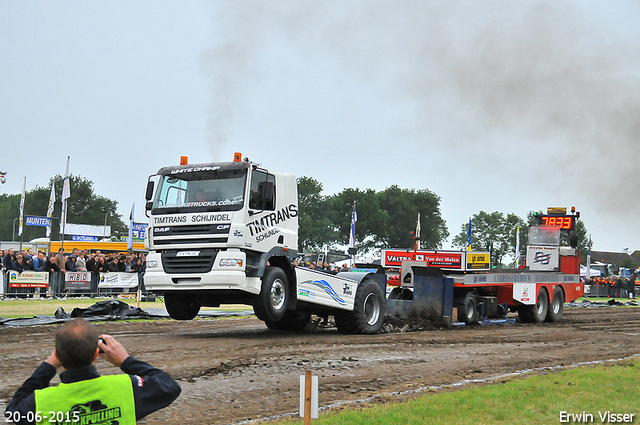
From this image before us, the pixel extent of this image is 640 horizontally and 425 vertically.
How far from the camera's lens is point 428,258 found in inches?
704

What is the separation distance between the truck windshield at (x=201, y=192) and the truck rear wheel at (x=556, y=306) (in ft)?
39.8

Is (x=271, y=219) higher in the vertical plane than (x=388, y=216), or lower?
lower

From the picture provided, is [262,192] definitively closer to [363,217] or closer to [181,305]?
[181,305]

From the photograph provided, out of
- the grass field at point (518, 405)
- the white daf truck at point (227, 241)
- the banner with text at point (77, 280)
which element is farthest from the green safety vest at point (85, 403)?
the banner with text at point (77, 280)

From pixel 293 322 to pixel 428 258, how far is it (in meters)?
3.95

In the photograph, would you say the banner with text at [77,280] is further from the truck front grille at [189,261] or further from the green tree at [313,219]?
the green tree at [313,219]

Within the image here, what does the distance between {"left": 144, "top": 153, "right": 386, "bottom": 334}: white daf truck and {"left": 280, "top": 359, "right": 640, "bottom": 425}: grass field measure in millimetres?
5572

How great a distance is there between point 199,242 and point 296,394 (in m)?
5.70

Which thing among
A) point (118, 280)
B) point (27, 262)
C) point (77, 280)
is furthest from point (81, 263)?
point (27, 262)

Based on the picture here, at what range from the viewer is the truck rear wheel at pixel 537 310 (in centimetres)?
2069

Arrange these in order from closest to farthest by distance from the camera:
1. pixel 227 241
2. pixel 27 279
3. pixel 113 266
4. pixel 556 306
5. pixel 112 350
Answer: pixel 112 350 → pixel 227 241 → pixel 556 306 → pixel 27 279 → pixel 113 266

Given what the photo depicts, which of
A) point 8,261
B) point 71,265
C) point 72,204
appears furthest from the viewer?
point 72,204

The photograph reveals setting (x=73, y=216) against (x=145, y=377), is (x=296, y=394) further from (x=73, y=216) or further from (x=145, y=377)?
(x=73, y=216)

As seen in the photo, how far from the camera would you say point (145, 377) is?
3.52m
